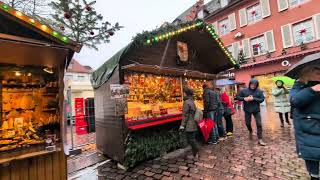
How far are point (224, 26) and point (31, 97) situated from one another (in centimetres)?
2136

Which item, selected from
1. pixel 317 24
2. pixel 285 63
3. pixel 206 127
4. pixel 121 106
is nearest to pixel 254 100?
pixel 206 127

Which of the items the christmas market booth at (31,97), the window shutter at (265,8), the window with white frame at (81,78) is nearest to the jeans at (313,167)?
the christmas market booth at (31,97)

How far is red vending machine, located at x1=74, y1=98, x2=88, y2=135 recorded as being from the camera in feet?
34.5

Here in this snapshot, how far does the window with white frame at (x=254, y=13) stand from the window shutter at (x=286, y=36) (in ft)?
8.84

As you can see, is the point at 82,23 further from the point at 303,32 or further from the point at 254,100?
the point at 303,32

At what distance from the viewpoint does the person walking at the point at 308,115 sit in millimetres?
2826

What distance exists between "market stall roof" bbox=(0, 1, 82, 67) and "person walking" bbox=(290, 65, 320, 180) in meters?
3.63

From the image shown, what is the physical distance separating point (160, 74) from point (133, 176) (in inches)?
133

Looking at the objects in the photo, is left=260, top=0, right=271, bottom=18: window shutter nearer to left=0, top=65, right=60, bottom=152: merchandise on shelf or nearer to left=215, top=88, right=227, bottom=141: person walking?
left=215, top=88, right=227, bottom=141: person walking

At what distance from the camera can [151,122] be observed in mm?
5633

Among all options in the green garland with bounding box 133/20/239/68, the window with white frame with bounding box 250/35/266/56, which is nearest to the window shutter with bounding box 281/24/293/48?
the window with white frame with bounding box 250/35/266/56

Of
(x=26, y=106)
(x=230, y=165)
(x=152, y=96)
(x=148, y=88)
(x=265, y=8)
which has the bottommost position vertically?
(x=230, y=165)

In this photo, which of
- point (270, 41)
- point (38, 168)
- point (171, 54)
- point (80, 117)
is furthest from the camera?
point (270, 41)

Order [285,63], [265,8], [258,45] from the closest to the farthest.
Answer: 1. [285,63]
2. [265,8]
3. [258,45]
